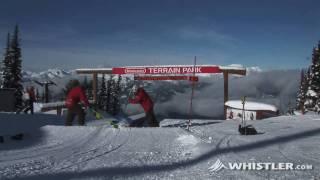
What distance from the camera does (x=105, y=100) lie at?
259 ft

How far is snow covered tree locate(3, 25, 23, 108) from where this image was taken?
54.4 meters

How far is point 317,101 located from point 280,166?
163ft

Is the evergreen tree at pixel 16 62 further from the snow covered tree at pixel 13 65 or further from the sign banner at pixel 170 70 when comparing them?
the sign banner at pixel 170 70

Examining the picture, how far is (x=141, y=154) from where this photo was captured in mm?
8961

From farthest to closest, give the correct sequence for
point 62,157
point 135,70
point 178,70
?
point 135,70 → point 178,70 → point 62,157

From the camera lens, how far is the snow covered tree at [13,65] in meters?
54.4

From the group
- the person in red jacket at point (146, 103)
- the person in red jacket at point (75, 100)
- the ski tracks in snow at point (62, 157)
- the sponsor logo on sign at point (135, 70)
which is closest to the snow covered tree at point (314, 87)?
the sponsor logo on sign at point (135, 70)

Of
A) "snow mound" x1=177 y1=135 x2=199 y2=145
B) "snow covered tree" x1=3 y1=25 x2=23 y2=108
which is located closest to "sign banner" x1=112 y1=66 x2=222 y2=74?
"snow mound" x1=177 y1=135 x2=199 y2=145

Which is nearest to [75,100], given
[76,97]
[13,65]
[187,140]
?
[76,97]

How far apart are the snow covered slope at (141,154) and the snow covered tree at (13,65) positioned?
4489cm

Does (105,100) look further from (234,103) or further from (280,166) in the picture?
(280,166)

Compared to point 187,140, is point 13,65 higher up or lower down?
higher up

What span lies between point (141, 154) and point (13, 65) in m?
49.7

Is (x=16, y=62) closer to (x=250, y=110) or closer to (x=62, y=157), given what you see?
(x=250, y=110)
